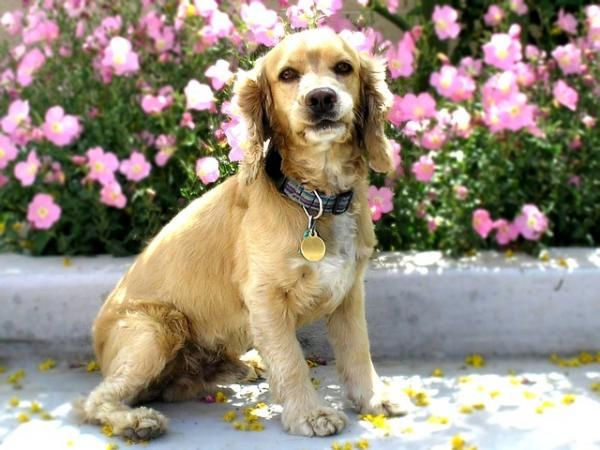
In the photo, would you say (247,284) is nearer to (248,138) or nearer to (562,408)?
(248,138)

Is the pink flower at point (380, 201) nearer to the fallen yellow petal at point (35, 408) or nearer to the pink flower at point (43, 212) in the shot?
the pink flower at point (43, 212)

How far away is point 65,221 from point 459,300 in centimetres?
204

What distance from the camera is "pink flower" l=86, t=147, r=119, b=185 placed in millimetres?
4926

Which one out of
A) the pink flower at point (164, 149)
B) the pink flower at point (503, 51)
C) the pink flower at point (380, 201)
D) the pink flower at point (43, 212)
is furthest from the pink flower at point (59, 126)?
the pink flower at point (503, 51)

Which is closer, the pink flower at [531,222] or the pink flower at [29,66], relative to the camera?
the pink flower at [531,222]

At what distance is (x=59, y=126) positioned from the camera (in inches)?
196

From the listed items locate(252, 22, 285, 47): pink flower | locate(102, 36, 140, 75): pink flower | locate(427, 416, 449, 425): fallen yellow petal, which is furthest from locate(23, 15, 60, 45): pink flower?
locate(427, 416, 449, 425): fallen yellow petal

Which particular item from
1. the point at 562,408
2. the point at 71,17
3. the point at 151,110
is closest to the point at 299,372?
the point at 562,408

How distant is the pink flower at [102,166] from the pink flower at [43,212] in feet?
0.84

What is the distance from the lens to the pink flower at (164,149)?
506cm

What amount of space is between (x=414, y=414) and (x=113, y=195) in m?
1.88

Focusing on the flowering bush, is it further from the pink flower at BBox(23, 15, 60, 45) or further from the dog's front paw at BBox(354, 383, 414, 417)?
the dog's front paw at BBox(354, 383, 414, 417)

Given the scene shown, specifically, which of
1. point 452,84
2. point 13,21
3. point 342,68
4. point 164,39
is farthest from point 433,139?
point 13,21

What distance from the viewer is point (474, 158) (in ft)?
16.8
